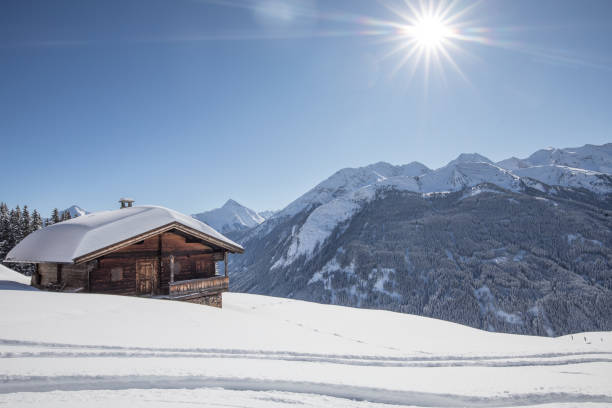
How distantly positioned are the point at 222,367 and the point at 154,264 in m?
11.1

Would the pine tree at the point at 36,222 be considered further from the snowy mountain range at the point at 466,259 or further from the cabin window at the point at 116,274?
the snowy mountain range at the point at 466,259

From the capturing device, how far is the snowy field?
412 cm

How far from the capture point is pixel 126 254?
13.4 metres

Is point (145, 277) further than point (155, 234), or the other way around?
point (145, 277)

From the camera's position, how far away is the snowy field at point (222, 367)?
4125 millimetres

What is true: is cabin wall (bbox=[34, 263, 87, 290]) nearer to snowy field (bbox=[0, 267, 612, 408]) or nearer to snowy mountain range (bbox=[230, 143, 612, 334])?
snowy field (bbox=[0, 267, 612, 408])

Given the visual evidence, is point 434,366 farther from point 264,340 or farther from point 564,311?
point 564,311

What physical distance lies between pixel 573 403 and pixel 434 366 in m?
2.55

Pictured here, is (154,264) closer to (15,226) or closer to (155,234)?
(155,234)

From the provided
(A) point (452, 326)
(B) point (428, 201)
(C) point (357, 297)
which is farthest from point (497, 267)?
(A) point (452, 326)

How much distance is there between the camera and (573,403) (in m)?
5.03

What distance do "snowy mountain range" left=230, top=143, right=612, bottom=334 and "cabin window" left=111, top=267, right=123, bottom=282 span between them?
357 feet

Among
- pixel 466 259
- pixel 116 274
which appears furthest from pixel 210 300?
pixel 466 259

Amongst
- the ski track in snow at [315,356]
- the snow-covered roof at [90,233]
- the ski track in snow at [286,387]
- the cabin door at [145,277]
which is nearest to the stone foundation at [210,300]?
the cabin door at [145,277]
